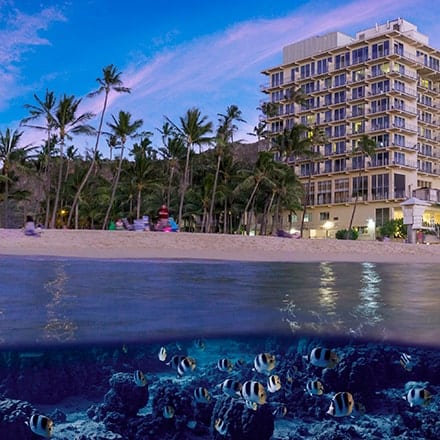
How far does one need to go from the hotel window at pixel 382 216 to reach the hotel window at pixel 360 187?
2.49m

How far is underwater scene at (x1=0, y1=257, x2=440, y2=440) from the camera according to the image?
211 inches

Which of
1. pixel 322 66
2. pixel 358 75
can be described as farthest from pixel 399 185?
pixel 322 66

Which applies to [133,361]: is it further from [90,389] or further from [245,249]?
[245,249]

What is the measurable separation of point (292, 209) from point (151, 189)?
1882cm

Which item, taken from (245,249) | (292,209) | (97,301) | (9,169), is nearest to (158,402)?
(97,301)

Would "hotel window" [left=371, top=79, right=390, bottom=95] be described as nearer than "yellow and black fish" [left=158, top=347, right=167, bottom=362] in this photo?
No

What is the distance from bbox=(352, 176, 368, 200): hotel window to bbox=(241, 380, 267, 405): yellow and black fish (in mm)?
69626

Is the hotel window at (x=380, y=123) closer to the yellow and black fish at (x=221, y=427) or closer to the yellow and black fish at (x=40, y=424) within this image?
the yellow and black fish at (x=221, y=427)

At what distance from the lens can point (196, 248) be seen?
2838 cm

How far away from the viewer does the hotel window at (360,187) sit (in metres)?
72.9

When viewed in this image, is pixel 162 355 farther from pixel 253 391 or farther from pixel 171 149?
pixel 171 149

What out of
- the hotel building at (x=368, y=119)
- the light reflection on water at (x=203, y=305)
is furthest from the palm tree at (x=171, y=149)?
the light reflection on water at (x=203, y=305)

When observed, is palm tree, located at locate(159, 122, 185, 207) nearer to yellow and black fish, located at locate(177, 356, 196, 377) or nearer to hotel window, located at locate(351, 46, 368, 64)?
hotel window, located at locate(351, 46, 368, 64)

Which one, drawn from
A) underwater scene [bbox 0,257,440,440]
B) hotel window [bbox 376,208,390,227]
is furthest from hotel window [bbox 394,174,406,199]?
underwater scene [bbox 0,257,440,440]
